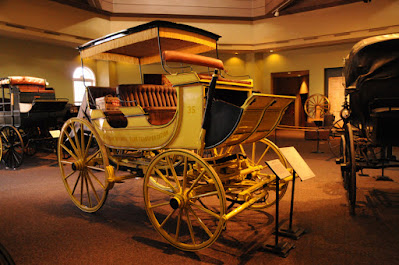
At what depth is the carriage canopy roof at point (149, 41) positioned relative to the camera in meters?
2.84

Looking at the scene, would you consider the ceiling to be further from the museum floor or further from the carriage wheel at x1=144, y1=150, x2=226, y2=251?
the carriage wheel at x1=144, y1=150, x2=226, y2=251

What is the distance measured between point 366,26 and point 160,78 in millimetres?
7612

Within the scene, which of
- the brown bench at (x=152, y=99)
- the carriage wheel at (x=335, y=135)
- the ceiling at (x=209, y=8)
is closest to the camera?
the brown bench at (x=152, y=99)

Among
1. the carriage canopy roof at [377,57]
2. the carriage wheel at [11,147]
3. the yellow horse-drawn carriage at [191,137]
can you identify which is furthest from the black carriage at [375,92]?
the carriage wheel at [11,147]

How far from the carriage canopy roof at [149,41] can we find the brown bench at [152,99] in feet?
1.55

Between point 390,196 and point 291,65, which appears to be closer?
point 390,196

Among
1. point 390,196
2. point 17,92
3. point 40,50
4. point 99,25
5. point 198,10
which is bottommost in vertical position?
point 390,196

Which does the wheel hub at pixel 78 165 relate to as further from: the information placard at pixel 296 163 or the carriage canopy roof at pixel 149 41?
the information placard at pixel 296 163

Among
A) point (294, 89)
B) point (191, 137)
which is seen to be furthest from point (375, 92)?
point (294, 89)

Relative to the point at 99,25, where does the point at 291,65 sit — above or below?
below

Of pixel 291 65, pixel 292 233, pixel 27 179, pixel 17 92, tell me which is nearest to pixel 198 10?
pixel 291 65

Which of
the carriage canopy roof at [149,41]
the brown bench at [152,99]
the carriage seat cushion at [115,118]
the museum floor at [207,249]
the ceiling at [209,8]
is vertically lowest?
the museum floor at [207,249]

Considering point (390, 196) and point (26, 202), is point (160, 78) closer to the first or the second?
point (26, 202)

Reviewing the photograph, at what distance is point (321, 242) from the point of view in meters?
2.59
